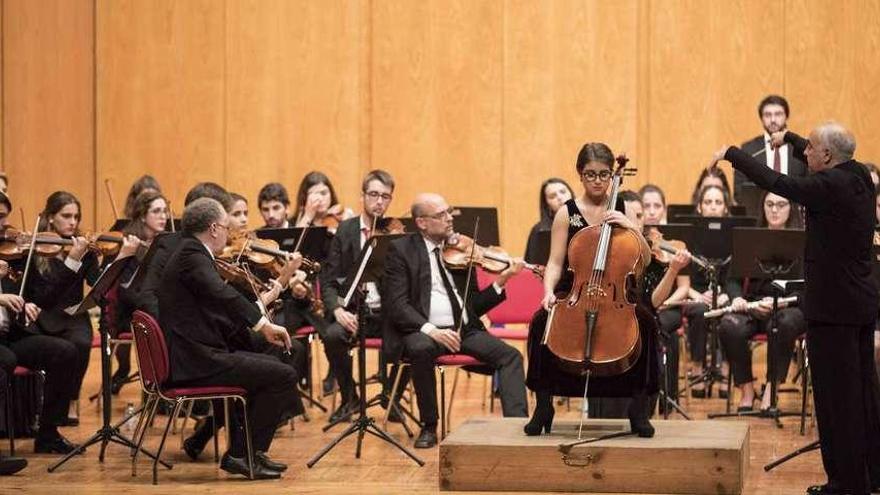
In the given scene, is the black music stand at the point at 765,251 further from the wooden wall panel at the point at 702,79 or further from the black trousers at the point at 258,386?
the wooden wall panel at the point at 702,79

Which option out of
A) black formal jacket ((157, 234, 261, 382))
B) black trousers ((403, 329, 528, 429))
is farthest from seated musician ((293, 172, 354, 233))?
black formal jacket ((157, 234, 261, 382))

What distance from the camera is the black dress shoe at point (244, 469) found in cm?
573

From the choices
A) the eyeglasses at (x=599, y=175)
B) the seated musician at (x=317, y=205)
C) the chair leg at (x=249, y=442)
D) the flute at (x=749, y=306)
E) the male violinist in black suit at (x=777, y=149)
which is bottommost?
the chair leg at (x=249, y=442)

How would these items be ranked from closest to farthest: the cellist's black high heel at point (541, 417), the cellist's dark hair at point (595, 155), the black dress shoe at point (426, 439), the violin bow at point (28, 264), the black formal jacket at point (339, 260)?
the cellist's dark hair at point (595, 155)
the cellist's black high heel at point (541, 417)
the violin bow at point (28, 264)
the black dress shoe at point (426, 439)
the black formal jacket at point (339, 260)

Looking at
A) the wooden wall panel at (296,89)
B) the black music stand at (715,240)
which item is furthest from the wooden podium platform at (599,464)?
the wooden wall panel at (296,89)

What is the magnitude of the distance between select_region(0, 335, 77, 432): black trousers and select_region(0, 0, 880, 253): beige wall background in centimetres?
358

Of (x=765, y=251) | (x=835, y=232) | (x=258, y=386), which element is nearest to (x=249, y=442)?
(x=258, y=386)

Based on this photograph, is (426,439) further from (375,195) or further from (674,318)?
(674,318)

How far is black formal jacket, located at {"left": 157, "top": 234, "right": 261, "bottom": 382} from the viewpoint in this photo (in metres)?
5.55

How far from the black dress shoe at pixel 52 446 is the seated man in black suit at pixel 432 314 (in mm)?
1522

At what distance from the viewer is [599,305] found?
16.6 feet

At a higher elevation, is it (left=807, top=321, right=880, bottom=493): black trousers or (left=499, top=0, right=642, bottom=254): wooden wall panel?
(left=499, top=0, right=642, bottom=254): wooden wall panel

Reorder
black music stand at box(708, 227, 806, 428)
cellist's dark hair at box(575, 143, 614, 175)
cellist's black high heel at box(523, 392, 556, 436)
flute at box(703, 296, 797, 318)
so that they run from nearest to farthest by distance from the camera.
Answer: cellist's dark hair at box(575, 143, 614, 175)
cellist's black high heel at box(523, 392, 556, 436)
black music stand at box(708, 227, 806, 428)
flute at box(703, 296, 797, 318)

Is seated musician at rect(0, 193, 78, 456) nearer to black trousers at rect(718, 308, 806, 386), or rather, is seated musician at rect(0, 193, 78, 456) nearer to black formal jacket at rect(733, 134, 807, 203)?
black trousers at rect(718, 308, 806, 386)
